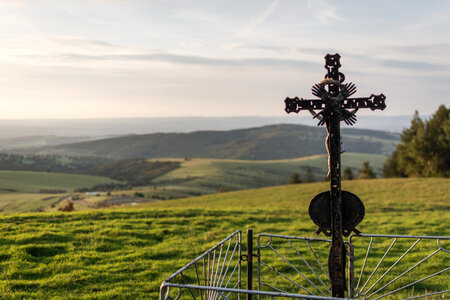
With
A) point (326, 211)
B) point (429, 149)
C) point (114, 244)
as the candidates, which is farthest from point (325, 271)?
point (429, 149)

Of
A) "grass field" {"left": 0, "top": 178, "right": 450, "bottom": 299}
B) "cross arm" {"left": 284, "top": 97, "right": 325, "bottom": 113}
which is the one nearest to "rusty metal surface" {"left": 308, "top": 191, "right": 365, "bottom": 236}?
"cross arm" {"left": 284, "top": 97, "right": 325, "bottom": 113}

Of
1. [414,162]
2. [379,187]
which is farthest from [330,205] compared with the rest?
[414,162]

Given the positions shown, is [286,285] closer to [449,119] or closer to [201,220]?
[201,220]

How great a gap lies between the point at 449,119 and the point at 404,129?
939cm

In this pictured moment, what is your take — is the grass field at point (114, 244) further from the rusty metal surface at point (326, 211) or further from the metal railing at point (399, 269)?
the rusty metal surface at point (326, 211)

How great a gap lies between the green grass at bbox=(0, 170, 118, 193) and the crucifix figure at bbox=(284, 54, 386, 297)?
79947 mm

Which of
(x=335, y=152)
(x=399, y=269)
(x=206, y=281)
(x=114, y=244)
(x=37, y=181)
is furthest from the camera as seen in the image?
(x=37, y=181)

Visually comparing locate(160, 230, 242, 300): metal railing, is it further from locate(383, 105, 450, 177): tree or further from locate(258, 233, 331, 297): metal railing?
locate(383, 105, 450, 177): tree

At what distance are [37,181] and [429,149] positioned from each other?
90.3 metres

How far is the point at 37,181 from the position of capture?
91.6m

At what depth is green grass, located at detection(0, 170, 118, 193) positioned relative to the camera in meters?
79.7

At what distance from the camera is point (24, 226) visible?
13.9 m

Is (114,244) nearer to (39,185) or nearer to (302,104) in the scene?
(302,104)

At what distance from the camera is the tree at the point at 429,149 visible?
50.9m
